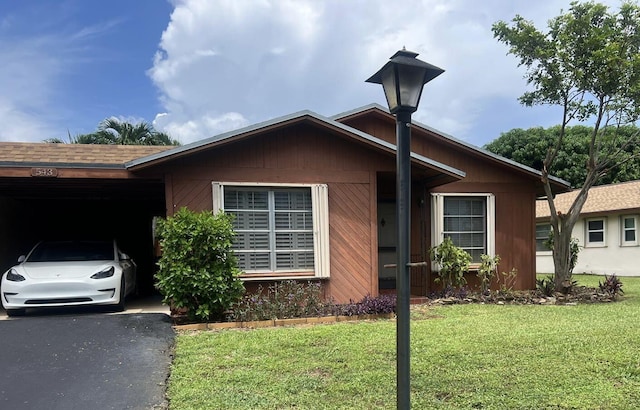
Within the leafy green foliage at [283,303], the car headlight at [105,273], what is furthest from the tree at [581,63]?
the car headlight at [105,273]

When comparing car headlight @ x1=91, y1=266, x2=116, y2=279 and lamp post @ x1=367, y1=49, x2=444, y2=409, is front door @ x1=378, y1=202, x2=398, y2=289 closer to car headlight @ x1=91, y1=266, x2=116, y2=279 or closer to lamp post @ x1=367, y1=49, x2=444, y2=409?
car headlight @ x1=91, y1=266, x2=116, y2=279

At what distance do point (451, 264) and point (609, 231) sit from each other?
35.5ft

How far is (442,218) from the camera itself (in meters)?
10.7

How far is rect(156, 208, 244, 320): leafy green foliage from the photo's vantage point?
7420 millimetres

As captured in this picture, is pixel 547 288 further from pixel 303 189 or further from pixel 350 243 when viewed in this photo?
pixel 303 189

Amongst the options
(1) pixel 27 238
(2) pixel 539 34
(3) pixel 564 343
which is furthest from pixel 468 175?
(1) pixel 27 238

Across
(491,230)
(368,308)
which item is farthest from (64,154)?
(491,230)

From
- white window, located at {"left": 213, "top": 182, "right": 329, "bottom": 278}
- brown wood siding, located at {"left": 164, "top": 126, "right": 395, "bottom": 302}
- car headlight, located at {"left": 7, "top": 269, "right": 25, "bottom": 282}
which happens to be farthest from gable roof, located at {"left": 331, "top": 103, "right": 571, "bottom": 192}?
car headlight, located at {"left": 7, "top": 269, "right": 25, "bottom": 282}

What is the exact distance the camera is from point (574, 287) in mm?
10594

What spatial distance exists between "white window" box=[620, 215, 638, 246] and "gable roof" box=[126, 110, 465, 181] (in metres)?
10.9

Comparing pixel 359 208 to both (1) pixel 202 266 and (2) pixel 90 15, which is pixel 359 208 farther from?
(2) pixel 90 15

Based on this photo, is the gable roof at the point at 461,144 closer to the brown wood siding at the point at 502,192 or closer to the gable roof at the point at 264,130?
the brown wood siding at the point at 502,192

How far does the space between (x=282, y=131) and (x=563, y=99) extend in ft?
20.3

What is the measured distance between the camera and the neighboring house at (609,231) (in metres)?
16.6
